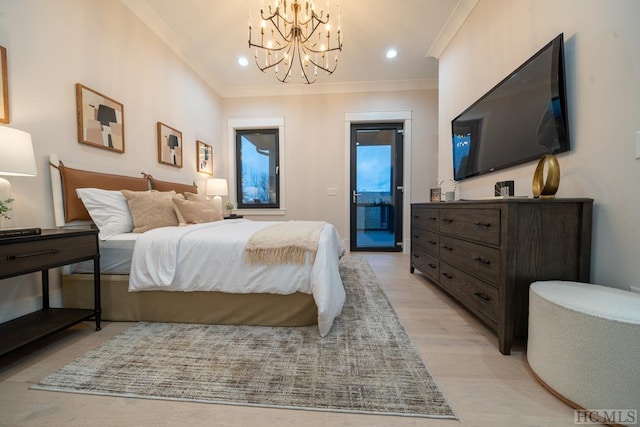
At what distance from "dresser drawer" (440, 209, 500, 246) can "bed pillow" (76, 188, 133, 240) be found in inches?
102

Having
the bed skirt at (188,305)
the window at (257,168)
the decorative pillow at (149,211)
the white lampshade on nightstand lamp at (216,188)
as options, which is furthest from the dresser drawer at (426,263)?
the white lampshade on nightstand lamp at (216,188)

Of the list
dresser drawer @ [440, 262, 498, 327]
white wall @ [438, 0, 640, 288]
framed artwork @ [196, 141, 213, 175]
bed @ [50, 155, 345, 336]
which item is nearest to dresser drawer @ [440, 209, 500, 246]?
dresser drawer @ [440, 262, 498, 327]

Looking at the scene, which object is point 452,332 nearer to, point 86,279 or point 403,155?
point 86,279

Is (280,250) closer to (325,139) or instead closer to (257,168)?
(325,139)

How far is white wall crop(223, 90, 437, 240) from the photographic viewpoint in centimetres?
418

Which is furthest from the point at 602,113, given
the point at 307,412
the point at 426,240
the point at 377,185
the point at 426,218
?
the point at 377,185

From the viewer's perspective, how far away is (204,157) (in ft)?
12.6

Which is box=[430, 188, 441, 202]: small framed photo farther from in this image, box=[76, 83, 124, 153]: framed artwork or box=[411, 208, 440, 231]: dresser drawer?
A: box=[76, 83, 124, 153]: framed artwork

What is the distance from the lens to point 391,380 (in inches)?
46.6

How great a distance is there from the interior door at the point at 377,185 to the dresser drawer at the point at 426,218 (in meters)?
1.47

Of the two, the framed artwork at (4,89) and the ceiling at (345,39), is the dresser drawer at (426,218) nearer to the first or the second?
the ceiling at (345,39)

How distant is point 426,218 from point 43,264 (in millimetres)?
2874

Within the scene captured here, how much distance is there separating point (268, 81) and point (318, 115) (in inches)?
38.4

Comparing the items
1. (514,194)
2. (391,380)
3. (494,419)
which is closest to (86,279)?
(391,380)
